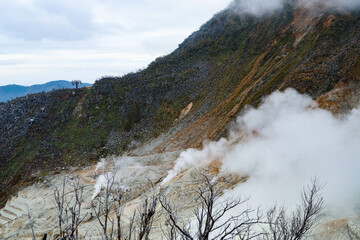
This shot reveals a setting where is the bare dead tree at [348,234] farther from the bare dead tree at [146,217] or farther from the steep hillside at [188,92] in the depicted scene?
the steep hillside at [188,92]

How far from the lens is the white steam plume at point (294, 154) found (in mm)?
12203

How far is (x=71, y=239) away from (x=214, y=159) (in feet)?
51.9

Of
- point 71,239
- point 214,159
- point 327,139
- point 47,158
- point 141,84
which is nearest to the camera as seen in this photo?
point 71,239

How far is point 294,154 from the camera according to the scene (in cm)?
1512

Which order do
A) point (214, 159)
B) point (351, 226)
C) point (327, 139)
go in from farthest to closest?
point (214, 159) < point (327, 139) < point (351, 226)

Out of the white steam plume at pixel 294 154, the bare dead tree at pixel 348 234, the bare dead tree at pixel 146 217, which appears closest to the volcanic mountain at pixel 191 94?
the white steam plume at pixel 294 154

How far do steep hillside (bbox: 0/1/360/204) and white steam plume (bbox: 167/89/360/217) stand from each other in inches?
88.4

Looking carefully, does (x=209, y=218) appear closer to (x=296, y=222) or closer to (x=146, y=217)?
(x=146, y=217)

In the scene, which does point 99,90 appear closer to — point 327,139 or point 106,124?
point 106,124

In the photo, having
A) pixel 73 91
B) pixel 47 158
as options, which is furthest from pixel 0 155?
pixel 73 91

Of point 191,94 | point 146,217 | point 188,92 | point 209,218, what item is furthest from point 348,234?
point 188,92

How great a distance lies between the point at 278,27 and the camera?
116 ft

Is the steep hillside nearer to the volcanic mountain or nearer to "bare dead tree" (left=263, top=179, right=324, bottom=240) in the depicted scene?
the volcanic mountain

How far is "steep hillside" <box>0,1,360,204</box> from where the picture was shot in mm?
23062
